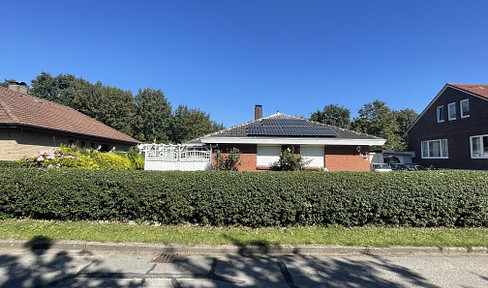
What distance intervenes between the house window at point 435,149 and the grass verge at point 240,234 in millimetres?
19682

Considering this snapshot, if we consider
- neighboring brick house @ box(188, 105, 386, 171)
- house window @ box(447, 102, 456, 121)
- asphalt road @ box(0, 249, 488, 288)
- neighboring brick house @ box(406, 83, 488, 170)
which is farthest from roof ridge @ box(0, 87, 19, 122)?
house window @ box(447, 102, 456, 121)

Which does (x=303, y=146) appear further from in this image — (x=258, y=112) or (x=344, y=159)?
(x=258, y=112)

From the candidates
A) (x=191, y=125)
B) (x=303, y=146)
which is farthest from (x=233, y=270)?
(x=191, y=125)

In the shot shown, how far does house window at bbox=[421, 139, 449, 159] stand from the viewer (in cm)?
2015

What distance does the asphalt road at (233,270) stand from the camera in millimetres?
3195

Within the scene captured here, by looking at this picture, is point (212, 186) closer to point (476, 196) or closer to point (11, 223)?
point (11, 223)

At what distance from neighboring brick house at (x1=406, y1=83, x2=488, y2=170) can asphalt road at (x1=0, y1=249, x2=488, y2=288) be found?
1866 centimetres

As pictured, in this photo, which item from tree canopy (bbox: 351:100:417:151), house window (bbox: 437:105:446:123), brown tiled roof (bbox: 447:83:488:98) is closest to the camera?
brown tiled roof (bbox: 447:83:488:98)

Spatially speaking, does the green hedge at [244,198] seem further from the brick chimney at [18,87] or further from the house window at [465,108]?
the house window at [465,108]

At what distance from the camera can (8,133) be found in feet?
34.0

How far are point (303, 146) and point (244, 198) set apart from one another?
773cm

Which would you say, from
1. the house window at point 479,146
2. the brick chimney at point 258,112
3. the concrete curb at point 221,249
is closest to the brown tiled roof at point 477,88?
the house window at point 479,146

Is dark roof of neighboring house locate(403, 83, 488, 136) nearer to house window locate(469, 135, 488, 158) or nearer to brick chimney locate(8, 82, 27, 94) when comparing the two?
house window locate(469, 135, 488, 158)

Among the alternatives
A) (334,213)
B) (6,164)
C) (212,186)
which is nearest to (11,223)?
(6,164)
